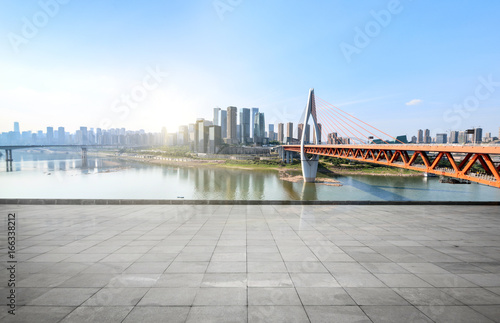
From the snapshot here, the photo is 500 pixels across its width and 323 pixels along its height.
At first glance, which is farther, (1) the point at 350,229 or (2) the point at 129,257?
(1) the point at 350,229

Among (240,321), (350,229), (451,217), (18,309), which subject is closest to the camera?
(240,321)

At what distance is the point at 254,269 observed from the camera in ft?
15.5

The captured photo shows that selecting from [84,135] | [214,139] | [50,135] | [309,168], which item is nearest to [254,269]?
[309,168]

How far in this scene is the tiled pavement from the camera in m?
3.46

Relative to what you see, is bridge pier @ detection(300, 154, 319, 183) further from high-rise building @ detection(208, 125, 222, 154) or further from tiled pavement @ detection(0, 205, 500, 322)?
high-rise building @ detection(208, 125, 222, 154)

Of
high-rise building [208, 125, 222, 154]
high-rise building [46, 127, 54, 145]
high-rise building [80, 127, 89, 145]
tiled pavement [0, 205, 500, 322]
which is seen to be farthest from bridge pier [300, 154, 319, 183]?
high-rise building [46, 127, 54, 145]

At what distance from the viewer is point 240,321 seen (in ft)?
10.5

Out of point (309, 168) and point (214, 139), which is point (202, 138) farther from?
point (309, 168)

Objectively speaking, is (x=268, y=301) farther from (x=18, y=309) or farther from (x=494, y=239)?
(x=494, y=239)

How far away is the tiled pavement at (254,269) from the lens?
11.4ft

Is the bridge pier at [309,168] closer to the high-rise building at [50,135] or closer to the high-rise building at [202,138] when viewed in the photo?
the high-rise building at [202,138]

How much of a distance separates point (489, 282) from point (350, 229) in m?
3.31

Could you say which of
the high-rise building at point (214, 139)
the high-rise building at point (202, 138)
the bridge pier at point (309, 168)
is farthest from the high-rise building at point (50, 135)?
the bridge pier at point (309, 168)

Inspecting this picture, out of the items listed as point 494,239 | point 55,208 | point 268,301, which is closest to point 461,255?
point 494,239
